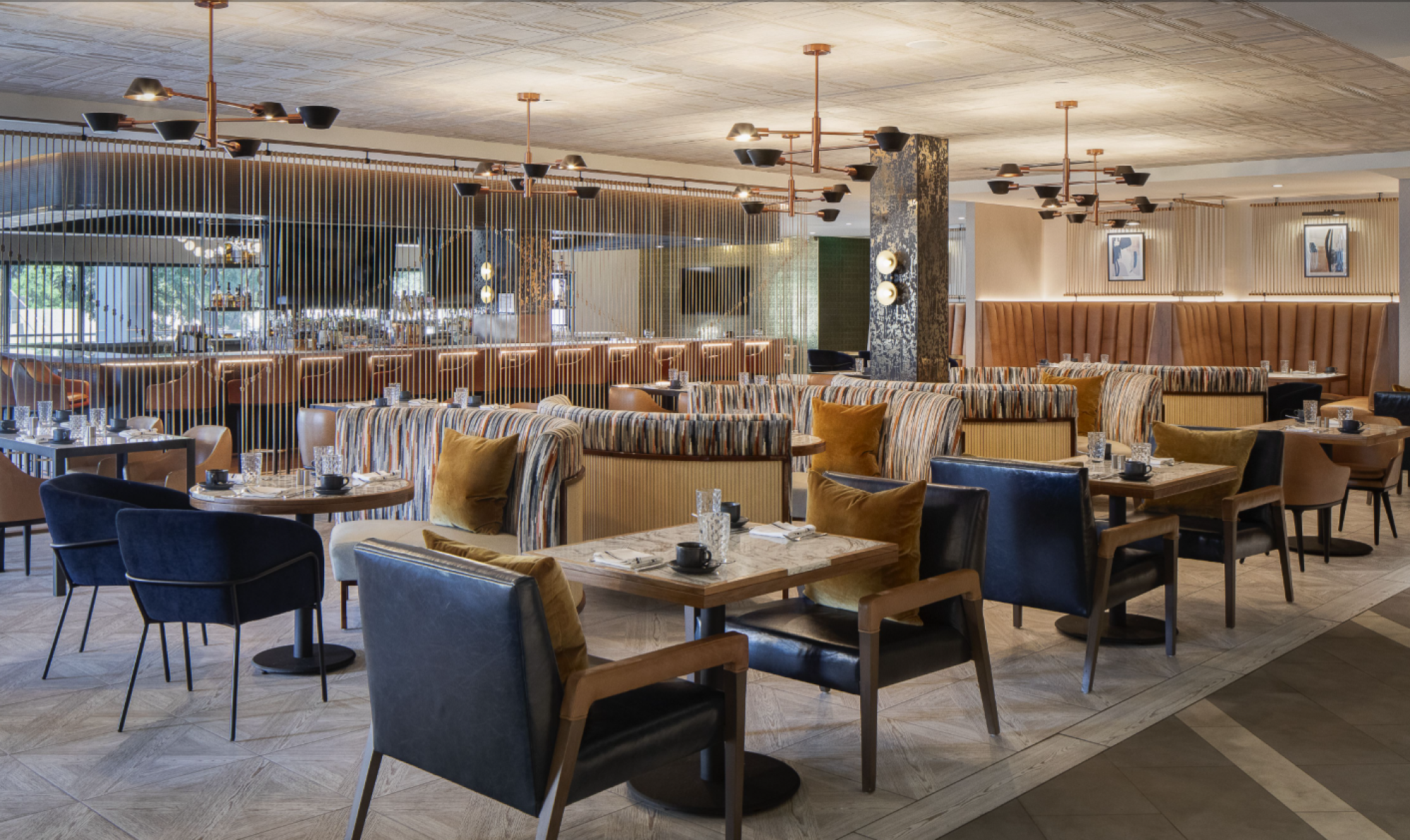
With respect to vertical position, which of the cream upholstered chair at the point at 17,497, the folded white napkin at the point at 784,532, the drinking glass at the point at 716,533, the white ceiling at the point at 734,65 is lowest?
the cream upholstered chair at the point at 17,497

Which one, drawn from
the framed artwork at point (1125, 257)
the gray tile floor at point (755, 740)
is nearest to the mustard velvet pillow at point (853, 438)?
the gray tile floor at point (755, 740)

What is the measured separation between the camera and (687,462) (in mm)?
6559

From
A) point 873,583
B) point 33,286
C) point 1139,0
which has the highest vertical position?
point 1139,0

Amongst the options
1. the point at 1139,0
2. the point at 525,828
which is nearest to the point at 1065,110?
the point at 1139,0

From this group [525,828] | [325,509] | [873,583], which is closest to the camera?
[525,828]

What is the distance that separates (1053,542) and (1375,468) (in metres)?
4.46

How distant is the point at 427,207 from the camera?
11453 millimetres

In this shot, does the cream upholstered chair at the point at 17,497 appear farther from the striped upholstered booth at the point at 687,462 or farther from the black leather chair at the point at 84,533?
the striped upholstered booth at the point at 687,462

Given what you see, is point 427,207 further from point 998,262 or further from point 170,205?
point 998,262

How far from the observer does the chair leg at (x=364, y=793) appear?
3.32 m

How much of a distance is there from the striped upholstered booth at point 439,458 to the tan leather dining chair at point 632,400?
3699 mm

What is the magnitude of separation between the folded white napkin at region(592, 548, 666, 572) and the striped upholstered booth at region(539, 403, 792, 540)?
273 cm

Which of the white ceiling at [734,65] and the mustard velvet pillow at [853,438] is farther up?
the white ceiling at [734,65]

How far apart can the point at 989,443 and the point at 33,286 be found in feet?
23.2
